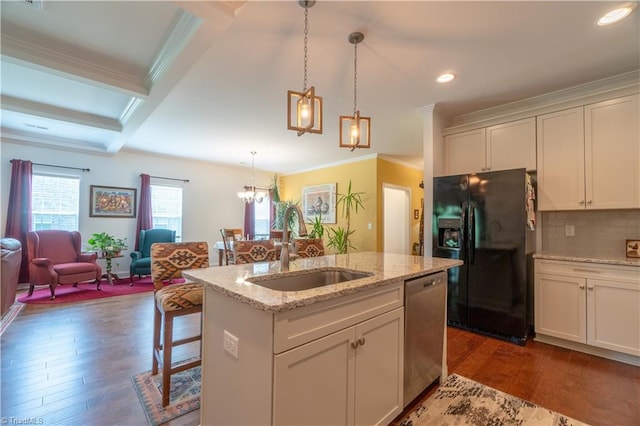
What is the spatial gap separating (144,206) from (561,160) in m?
6.83

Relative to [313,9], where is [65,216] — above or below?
below

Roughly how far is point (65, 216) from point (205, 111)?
380cm

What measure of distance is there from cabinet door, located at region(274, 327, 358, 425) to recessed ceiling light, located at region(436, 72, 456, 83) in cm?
254

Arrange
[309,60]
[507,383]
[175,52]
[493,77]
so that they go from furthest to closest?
1. [493,77]
2. [309,60]
3. [175,52]
4. [507,383]

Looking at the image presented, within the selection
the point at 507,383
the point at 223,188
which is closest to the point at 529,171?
the point at 507,383

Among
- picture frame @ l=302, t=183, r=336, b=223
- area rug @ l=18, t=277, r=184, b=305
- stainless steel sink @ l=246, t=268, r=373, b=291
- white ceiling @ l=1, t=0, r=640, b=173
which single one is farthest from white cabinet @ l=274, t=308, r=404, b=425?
picture frame @ l=302, t=183, r=336, b=223

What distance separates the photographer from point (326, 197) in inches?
260

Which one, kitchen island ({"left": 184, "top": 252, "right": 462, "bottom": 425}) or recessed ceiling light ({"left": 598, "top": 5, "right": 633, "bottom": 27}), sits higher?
recessed ceiling light ({"left": 598, "top": 5, "right": 633, "bottom": 27})

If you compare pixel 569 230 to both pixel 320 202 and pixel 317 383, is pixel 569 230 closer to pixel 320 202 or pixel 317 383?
pixel 317 383

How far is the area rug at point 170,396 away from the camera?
5.76 ft

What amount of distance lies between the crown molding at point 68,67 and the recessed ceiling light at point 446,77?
3.02 m

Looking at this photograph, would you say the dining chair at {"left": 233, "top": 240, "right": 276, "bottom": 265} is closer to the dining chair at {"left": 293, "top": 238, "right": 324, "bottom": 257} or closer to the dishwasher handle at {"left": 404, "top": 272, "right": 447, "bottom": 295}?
the dining chair at {"left": 293, "top": 238, "right": 324, "bottom": 257}

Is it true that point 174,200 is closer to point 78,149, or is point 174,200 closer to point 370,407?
point 78,149

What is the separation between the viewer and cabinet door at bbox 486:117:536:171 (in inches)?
119
